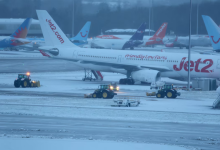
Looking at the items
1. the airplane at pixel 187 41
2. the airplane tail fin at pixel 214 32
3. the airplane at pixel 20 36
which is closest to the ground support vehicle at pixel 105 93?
the airplane tail fin at pixel 214 32

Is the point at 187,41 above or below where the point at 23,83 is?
above

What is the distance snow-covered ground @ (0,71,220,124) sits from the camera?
24047 millimetres

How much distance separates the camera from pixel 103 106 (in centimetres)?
2777

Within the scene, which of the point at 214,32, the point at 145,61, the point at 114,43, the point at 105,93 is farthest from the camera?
the point at 114,43

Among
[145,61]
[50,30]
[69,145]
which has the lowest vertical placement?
[69,145]

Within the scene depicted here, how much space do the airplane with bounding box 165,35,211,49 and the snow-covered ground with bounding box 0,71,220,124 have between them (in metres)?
76.1

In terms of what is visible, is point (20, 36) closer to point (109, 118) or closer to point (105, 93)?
point (105, 93)

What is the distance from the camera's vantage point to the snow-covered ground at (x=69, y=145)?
16.2 meters

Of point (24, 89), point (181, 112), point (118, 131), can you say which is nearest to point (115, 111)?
point (181, 112)

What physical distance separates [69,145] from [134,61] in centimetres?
3028

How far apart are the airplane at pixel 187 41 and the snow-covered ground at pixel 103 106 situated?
7608 centimetres

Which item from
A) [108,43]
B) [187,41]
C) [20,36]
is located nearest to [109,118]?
[20,36]

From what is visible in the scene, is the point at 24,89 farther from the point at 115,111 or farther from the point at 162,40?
the point at 162,40

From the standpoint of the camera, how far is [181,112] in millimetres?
25719
